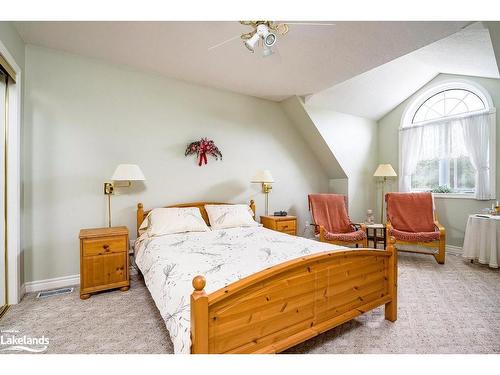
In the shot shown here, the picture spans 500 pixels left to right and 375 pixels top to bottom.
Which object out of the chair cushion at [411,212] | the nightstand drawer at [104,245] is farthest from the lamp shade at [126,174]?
the chair cushion at [411,212]

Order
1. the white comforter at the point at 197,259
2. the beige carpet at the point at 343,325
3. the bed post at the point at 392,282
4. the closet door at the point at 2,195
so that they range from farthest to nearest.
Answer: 1. the closet door at the point at 2,195
2. the bed post at the point at 392,282
3. the beige carpet at the point at 343,325
4. the white comforter at the point at 197,259

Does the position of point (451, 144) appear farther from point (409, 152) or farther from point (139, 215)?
point (139, 215)

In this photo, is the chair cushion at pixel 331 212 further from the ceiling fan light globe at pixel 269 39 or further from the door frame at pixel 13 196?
the door frame at pixel 13 196

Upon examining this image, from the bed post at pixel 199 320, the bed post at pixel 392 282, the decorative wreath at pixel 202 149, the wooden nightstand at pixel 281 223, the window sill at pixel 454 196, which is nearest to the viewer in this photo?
the bed post at pixel 199 320

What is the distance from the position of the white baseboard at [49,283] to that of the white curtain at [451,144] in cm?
538

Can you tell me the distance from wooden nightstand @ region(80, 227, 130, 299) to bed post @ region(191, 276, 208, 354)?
1.80m

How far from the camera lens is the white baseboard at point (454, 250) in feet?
13.4

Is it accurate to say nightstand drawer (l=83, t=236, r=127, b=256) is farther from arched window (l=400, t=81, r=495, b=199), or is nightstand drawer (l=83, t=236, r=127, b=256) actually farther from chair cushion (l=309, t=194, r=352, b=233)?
arched window (l=400, t=81, r=495, b=199)

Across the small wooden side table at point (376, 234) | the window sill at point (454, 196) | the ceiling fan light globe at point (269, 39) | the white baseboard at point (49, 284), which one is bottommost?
the white baseboard at point (49, 284)

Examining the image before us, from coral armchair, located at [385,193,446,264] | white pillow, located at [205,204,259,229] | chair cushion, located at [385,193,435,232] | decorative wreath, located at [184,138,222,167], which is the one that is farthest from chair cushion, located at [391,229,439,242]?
decorative wreath, located at [184,138,222,167]

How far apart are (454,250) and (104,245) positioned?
5.14 m

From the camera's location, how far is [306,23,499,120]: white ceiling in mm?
3035

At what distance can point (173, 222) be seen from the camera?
288 centimetres
